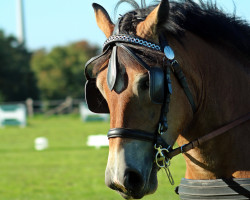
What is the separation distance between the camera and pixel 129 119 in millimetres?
2631

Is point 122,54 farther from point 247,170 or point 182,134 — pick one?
point 247,170

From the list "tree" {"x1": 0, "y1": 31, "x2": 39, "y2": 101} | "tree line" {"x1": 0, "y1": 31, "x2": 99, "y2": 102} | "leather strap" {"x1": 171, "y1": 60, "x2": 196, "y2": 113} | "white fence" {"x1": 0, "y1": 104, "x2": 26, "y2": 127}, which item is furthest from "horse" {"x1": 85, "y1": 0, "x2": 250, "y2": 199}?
"tree" {"x1": 0, "y1": 31, "x2": 39, "y2": 101}

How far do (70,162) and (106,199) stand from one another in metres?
4.47

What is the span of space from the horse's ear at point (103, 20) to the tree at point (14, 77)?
39242mm

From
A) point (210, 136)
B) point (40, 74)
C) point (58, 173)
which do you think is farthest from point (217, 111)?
point (40, 74)

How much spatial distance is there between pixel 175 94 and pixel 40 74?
51186 mm

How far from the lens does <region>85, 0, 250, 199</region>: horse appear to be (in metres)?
2.63

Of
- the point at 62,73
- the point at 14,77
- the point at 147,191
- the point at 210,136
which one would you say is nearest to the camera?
the point at 147,191

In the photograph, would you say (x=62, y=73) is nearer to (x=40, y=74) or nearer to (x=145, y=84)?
(x=40, y=74)

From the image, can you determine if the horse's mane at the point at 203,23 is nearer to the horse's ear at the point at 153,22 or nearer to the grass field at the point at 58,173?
the horse's ear at the point at 153,22

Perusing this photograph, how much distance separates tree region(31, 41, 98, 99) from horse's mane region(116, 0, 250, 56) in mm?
39064

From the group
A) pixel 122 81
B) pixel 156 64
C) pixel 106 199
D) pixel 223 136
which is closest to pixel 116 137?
pixel 122 81

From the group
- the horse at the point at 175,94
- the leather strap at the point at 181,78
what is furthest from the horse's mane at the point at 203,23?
the leather strap at the point at 181,78

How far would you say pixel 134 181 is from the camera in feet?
8.41
